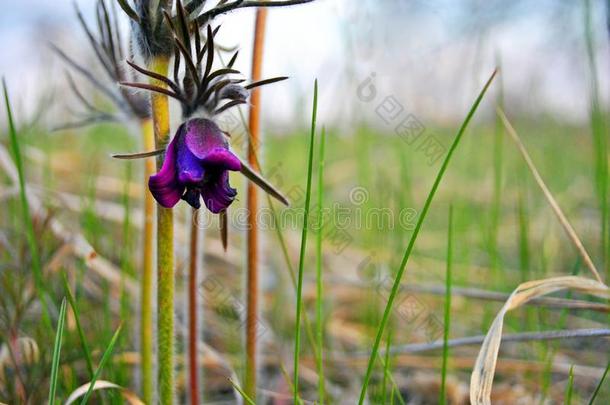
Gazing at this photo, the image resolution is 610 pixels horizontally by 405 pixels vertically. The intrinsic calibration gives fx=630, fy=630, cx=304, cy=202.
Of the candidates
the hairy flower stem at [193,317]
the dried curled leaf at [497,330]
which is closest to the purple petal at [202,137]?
the hairy flower stem at [193,317]

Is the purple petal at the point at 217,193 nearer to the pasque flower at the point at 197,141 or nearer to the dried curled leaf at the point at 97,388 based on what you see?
the pasque flower at the point at 197,141

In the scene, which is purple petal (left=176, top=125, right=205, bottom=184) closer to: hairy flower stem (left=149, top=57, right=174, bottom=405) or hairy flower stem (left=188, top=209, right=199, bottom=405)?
hairy flower stem (left=149, top=57, right=174, bottom=405)

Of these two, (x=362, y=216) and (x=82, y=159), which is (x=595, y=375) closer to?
(x=362, y=216)

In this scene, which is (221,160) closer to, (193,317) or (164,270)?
(164,270)

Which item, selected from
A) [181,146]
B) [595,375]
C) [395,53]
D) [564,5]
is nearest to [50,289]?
[181,146]

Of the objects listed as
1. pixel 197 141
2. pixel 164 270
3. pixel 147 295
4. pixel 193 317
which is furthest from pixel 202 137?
pixel 147 295
